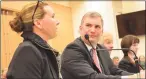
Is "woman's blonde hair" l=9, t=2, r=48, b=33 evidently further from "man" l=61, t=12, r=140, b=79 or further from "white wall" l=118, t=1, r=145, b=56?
"white wall" l=118, t=1, r=145, b=56

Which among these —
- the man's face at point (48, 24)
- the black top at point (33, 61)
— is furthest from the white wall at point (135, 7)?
the black top at point (33, 61)

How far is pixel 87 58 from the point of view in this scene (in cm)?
169

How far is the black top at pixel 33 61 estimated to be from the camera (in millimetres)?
1201

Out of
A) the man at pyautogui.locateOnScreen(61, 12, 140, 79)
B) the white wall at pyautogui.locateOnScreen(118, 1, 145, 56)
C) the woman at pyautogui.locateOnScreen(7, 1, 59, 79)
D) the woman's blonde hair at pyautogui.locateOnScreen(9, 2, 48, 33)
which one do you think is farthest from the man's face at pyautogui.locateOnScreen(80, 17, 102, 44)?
the white wall at pyautogui.locateOnScreen(118, 1, 145, 56)

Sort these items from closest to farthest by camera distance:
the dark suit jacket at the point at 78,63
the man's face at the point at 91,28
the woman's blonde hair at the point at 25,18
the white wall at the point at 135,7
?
1. the woman's blonde hair at the point at 25,18
2. the dark suit jacket at the point at 78,63
3. the man's face at the point at 91,28
4. the white wall at the point at 135,7

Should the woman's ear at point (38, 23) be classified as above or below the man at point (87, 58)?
above

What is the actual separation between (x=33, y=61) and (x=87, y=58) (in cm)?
54

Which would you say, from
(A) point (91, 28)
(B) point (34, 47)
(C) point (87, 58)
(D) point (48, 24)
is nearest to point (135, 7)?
(A) point (91, 28)

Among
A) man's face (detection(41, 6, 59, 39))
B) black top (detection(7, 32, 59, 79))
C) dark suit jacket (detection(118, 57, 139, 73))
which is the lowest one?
dark suit jacket (detection(118, 57, 139, 73))

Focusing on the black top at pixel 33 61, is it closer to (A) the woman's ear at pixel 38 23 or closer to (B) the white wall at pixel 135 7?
(A) the woman's ear at pixel 38 23

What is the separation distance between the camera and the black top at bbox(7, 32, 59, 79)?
120 centimetres

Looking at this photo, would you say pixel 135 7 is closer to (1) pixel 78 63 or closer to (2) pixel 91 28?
(2) pixel 91 28

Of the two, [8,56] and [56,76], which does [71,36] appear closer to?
[8,56]

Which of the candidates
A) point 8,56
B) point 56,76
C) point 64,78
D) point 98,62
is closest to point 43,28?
point 56,76
